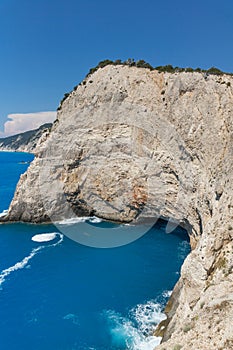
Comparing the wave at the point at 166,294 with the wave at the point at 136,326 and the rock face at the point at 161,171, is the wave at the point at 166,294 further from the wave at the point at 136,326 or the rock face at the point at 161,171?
the rock face at the point at 161,171

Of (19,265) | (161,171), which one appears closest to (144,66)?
(161,171)

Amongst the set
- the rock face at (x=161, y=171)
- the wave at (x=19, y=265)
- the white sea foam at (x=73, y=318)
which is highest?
the rock face at (x=161, y=171)

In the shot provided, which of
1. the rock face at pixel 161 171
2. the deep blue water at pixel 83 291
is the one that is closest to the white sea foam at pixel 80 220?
the rock face at pixel 161 171

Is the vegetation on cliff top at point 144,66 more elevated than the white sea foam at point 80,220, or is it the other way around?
the vegetation on cliff top at point 144,66

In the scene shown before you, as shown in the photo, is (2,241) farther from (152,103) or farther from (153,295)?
(152,103)

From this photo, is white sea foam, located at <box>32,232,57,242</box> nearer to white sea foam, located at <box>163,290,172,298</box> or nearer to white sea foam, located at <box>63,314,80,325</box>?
white sea foam, located at <box>63,314,80,325</box>

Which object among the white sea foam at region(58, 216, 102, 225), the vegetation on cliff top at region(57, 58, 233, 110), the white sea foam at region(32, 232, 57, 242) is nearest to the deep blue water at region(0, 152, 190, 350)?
the white sea foam at region(32, 232, 57, 242)
